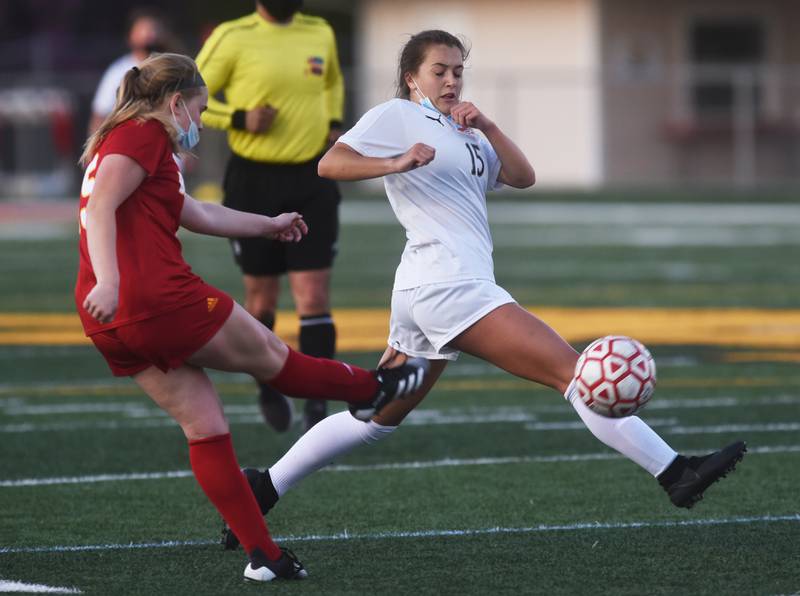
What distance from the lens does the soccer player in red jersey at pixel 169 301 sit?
17.9ft

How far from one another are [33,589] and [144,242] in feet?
3.85

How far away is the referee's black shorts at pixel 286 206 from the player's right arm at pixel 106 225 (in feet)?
11.8

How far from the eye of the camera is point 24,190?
35.8 meters

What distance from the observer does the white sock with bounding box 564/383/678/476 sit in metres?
6.11

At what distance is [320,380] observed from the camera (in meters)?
5.87

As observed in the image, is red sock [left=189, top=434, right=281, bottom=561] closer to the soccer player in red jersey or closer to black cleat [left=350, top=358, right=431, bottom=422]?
the soccer player in red jersey

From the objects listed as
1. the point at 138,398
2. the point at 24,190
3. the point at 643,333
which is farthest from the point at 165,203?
the point at 24,190

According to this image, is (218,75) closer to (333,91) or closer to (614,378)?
(333,91)

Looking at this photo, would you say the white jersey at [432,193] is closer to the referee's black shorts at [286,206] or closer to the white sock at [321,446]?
the white sock at [321,446]

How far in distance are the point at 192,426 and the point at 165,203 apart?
0.73 metres

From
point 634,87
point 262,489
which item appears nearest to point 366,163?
point 262,489

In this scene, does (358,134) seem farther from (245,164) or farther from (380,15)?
(380,15)

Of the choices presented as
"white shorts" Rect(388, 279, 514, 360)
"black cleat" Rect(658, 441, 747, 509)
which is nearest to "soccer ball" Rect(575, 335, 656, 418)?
"black cleat" Rect(658, 441, 747, 509)

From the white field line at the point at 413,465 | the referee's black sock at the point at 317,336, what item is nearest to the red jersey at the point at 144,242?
the white field line at the point at 413,465
